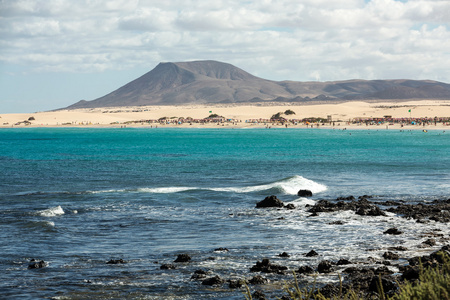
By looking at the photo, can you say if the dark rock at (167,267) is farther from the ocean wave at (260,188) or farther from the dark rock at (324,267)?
the ocean wave at (260,188)

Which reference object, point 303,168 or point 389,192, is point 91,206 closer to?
point 389,192

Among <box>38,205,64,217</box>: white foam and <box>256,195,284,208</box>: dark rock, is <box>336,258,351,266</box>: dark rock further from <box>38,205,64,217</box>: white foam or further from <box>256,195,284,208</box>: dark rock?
<box>38,205,64,217</box>: white foam

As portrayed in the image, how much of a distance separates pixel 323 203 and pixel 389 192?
6.40m

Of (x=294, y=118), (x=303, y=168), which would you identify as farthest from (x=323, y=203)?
(x=294, y=118)

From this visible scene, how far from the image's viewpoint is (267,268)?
16875 mm

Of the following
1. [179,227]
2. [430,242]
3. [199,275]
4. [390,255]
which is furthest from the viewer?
[179,227]

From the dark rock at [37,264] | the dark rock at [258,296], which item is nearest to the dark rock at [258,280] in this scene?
the dark rock at [258,296]

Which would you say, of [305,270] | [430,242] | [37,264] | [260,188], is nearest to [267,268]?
[305,270]

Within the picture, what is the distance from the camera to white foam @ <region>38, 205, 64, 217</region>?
1058 inches

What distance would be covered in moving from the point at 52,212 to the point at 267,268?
13.9 metres

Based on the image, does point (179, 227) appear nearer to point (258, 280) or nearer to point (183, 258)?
point (183, 258)

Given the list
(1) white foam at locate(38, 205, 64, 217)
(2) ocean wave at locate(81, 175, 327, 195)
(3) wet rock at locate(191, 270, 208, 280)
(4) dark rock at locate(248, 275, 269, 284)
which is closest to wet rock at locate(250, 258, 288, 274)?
(4) dark rock at locate(248, 275, 269, 284)

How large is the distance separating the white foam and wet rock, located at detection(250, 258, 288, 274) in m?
13.3

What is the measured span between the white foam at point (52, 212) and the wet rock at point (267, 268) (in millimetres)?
13251
